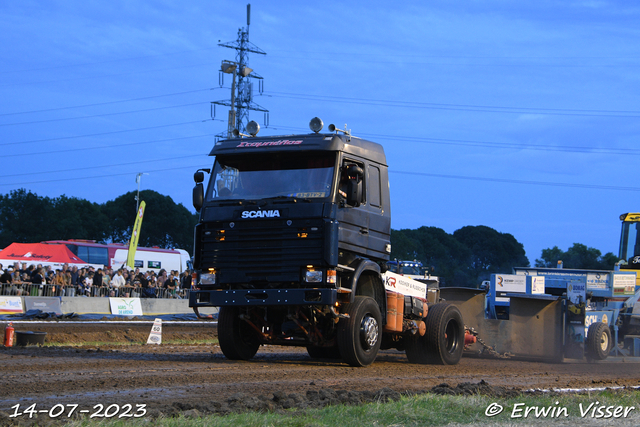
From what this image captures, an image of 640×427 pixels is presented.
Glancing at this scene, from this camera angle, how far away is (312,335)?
39.5 feet

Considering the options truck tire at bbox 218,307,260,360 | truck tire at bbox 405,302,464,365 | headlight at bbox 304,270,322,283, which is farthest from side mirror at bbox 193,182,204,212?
truck tire at bbox 405,302,464,365

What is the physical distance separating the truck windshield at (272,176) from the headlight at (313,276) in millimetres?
1211

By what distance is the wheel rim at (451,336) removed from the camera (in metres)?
14.5

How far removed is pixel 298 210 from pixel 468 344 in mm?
6359

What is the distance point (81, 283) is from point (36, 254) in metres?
13.3

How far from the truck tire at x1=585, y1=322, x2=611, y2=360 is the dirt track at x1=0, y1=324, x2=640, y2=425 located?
17.5 inches

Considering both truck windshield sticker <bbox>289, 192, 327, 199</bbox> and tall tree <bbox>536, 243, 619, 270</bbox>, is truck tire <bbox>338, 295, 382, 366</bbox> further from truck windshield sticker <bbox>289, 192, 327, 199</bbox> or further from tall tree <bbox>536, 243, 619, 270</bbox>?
tall tree <bbox>536, 243, 619, 270</bbox>

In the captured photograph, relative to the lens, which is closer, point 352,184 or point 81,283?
point 352,184

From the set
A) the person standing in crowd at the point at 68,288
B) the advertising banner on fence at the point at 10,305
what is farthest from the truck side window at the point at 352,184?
the person standing in crowd at the point at 68,288

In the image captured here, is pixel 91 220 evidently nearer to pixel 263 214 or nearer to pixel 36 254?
pixel 36 254

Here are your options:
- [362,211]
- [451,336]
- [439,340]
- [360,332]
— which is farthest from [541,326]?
[362,211]

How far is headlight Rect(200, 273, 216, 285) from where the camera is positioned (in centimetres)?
1182

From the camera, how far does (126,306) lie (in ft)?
95.9

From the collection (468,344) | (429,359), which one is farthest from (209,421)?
(468,344)
